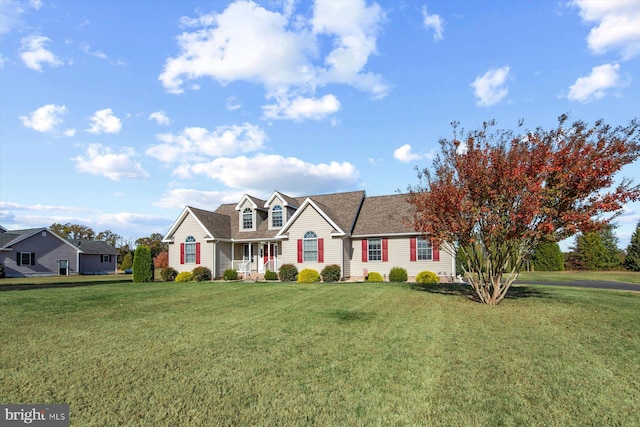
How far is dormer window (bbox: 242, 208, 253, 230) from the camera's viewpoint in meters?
28.4

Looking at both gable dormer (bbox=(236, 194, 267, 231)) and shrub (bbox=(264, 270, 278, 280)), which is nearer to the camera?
shrub (bbox=(264, 270, 278, 280))

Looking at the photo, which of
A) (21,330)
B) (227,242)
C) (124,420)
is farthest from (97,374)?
(227,242)

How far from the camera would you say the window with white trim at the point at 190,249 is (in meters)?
27.5

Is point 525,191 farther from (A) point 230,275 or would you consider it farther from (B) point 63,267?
(B) point 63,267

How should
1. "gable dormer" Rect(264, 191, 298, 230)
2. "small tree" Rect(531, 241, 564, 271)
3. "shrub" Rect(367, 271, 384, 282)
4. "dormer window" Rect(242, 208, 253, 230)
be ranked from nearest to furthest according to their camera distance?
"shrub" Rect(367, 271, 384, 282)
"gable dormer" Rect(264, 191, 298, 230)
"dormer window" Rect(242, 208, 253, 230)
"small tree" Rect(531, 241, 564, 271)

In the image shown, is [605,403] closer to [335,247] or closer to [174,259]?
[335,247]

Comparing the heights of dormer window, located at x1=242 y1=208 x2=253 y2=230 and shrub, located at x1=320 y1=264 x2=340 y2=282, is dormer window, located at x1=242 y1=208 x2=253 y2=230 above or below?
above

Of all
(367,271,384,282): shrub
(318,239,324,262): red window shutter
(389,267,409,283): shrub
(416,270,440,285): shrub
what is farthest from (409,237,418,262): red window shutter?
(318,239,324,262): red window shutter

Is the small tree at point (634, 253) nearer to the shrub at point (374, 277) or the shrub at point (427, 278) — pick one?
the shrub at point (427, 278)

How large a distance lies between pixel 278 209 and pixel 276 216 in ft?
1.81

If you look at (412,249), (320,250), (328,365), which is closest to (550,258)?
(412,249)

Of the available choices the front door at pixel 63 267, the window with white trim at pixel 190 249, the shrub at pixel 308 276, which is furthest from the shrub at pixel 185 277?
the front door at pixel 63 267

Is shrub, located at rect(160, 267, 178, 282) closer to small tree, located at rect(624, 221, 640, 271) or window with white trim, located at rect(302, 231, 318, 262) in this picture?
window with white trim, located at rect(302, 231, 318, 262)

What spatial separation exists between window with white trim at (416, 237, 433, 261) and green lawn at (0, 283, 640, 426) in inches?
449
